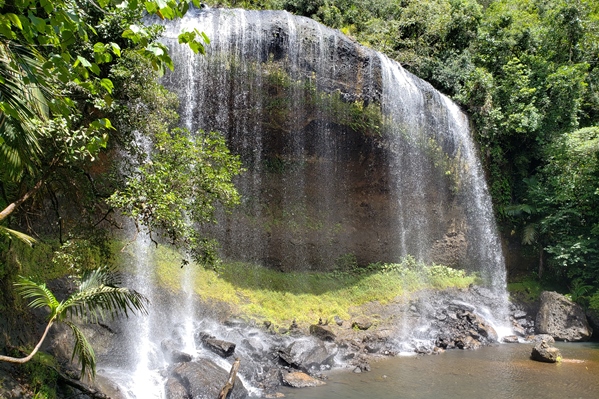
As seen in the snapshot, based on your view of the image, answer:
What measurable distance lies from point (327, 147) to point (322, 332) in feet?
20.8

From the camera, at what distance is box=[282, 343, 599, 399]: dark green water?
329 inches

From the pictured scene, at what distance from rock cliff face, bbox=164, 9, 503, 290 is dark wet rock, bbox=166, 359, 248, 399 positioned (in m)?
6.14

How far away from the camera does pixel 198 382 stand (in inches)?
322

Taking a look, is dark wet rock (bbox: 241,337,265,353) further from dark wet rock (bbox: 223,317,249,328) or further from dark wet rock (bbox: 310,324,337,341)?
dark wet rock (bbox: 310,324,337,341)

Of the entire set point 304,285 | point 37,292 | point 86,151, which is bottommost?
point 304,285

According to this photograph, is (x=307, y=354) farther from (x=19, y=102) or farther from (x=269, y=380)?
(x=19, y=102)

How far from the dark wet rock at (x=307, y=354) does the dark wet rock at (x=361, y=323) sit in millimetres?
2384

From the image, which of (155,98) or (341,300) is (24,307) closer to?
(155,98)

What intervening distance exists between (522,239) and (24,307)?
651 inches

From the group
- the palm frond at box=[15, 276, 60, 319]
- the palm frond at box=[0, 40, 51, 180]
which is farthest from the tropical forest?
the palm frond at box=[0, 40, 51, 180]

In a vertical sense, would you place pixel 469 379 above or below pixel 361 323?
below

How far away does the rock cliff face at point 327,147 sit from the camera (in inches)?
548

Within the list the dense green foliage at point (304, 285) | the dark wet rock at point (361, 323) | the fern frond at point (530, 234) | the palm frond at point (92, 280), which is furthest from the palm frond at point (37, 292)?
the fern frond at point (530, 234)

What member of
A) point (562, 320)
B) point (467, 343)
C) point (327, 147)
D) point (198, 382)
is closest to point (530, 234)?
point (562, 320)
